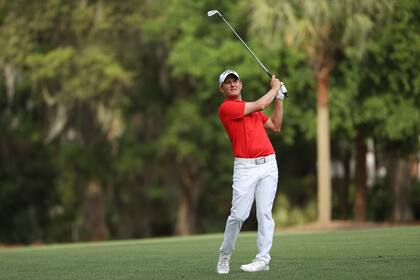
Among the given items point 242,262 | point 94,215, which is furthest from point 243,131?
point 94,215

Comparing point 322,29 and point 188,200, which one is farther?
point 188,200

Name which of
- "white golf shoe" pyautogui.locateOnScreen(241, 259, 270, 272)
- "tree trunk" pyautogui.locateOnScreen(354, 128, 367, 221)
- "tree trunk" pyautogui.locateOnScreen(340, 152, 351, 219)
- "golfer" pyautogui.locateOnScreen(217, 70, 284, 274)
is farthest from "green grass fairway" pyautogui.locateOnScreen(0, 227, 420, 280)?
"tree trunk" pyautogui.locateOnScreen(340, 152, 351, 219)

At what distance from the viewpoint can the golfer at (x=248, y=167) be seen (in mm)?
13023

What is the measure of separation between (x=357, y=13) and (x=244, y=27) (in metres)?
8.43

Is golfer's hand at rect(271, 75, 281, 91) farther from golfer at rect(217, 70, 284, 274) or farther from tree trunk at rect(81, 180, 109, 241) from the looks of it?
tree trunk at rect(81, 180, 109, 241)

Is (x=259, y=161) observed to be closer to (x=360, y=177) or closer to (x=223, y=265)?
(x=223, y=265)

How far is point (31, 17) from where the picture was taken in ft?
156

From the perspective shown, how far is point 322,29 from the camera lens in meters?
37.6

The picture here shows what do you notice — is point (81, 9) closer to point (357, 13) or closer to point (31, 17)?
point (31, 17)

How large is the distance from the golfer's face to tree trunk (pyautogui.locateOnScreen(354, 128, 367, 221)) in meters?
30.3

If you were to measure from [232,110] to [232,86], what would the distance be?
0.29 m

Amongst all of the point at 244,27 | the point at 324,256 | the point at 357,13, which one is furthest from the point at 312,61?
the point at 324,256

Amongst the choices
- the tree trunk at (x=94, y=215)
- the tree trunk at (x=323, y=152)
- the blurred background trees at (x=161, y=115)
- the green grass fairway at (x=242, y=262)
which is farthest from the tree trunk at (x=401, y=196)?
the green grass fairway at (x=242, y=262)

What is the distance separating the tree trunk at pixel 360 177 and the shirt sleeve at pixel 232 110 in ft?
99.8
